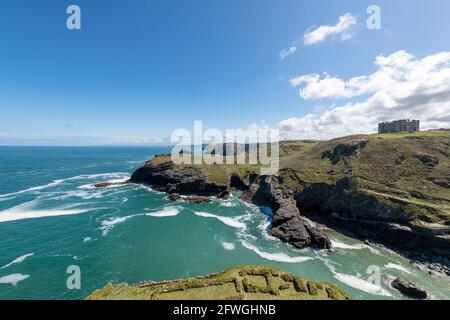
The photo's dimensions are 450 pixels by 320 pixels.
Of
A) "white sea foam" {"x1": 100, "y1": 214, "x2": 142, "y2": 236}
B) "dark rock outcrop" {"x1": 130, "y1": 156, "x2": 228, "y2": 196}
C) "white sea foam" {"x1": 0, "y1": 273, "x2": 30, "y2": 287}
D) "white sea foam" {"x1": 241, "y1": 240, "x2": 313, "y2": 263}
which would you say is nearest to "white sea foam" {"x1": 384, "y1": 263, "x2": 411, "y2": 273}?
"white sea foam" {"x1": 241, "y1": 240, "x2": 313, "y2": 263}

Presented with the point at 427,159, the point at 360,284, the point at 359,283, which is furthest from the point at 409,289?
the point at 427,159

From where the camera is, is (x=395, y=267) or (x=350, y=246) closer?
(x=395, y=267)

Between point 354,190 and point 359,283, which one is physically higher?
point 354,190

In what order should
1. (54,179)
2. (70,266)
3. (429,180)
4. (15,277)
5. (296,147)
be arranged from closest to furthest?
(15,277) → (70,266) → (429,180) → (54,179) → (296,147)

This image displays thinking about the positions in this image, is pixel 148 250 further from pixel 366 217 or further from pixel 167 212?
pixel 366 217
